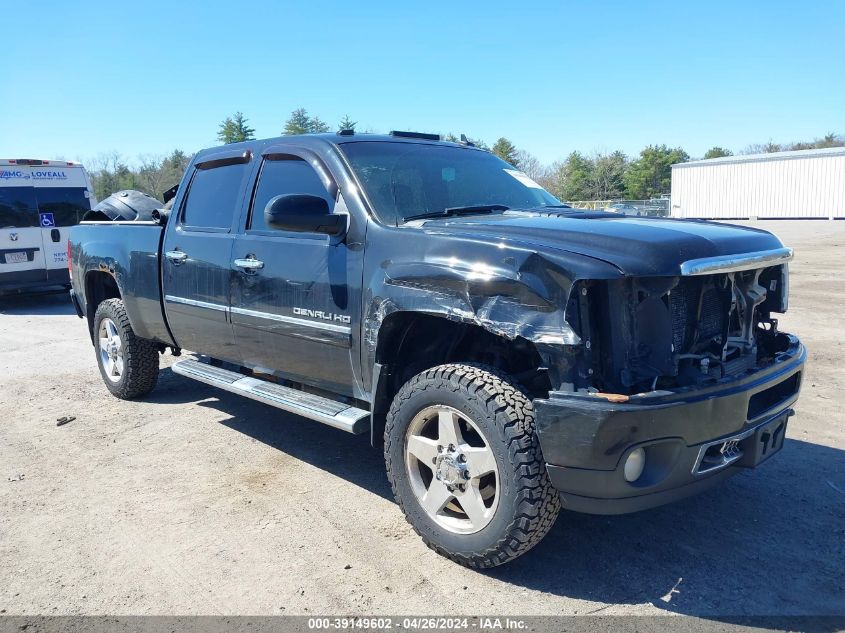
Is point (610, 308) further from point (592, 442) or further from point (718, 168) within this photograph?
point (718, 168)

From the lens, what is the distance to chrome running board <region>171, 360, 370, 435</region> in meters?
3.80

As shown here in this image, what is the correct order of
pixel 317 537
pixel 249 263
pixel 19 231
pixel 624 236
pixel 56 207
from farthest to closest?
pixel 56 207
pixel 19 231
pixel 249 263
pixel 317 537
pixel 624 236

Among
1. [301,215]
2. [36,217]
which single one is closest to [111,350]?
[301,215]

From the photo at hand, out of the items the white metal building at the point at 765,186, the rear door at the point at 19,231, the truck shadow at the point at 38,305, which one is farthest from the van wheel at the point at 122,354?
the white metal building at the point at 765,186

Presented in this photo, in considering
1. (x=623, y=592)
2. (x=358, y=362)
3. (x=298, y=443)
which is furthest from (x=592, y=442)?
(x=298, y=443)

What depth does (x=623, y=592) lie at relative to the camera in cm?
307

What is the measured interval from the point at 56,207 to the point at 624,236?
511 inches

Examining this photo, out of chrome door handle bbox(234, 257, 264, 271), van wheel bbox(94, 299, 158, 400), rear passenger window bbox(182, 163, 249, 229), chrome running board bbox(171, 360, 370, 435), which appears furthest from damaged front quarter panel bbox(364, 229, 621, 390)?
van wheel bbox(94, 299, 158, 400)

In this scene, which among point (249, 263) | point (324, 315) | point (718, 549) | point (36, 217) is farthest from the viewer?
point (36, 217)

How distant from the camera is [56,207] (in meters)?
13.1

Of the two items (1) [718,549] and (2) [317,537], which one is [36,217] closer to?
(2) [317,537]

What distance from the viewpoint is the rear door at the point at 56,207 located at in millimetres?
12867

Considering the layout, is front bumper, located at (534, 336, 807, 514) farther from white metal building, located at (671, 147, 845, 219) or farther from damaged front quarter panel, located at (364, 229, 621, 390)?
white metal building, located at (671, 147, 845, 219)

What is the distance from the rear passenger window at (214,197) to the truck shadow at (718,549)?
1915 millimetres
